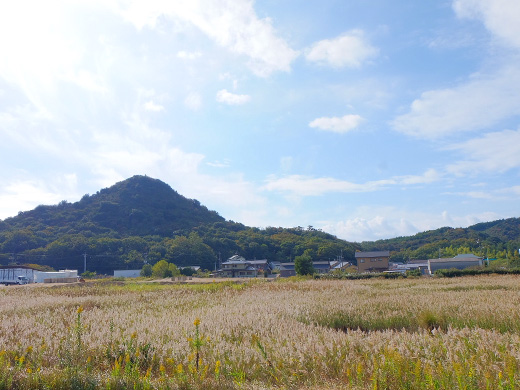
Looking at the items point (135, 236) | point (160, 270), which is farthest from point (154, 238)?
point (160, 270)

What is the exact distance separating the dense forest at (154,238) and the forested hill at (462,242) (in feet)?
0.84

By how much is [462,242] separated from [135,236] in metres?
89.5

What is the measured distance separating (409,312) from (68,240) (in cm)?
8524

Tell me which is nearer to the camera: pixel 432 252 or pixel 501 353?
pixel 501 353

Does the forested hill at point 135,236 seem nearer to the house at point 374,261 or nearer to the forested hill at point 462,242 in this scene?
the forested hill at point 462,242

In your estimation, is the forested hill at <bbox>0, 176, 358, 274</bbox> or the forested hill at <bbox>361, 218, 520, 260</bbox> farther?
the forested hill at <bbox>361, 218, 520, 260</bbox>

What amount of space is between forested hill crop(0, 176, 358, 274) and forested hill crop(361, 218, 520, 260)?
22573 mm

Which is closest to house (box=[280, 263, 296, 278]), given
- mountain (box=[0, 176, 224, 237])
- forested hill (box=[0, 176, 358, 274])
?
forested hill (box=[0, 176, 358, 274])

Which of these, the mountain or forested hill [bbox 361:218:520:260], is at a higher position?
the mountain

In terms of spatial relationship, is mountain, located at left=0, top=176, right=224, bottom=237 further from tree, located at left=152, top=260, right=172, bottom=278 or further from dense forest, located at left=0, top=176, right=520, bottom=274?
tree, located at left=152, top=260, right=172, bottom=278

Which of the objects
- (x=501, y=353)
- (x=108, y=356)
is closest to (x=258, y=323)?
(x=108, y=356)

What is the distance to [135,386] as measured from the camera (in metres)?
3.83

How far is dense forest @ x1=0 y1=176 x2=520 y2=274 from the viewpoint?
77438 millimetres

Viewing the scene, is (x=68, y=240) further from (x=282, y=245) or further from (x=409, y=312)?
(x=409, y=312)
